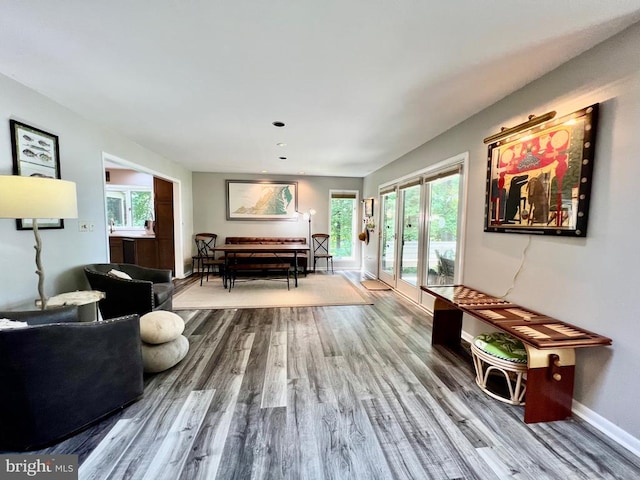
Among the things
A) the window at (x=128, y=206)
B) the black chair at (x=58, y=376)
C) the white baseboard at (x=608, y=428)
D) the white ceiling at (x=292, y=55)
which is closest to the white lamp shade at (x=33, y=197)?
the black chair at (x=58, y=376)

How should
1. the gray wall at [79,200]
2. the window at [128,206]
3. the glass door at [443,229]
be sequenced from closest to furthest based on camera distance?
the gray wall at [79,200] → the glass door at [443,229] → the window at [128,206]

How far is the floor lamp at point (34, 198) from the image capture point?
5.49ft

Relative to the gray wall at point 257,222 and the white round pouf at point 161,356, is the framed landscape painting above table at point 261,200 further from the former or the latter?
the white round pouf at point 161,356

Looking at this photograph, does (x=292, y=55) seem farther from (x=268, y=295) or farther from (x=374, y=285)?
(x=374, y=285)

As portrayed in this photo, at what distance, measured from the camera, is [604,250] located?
1594 mm

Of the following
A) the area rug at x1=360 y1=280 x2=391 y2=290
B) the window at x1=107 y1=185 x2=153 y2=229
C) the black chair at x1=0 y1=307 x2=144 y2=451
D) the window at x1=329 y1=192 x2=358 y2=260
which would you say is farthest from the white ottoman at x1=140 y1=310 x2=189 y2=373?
the window at x1=107 y1=185 x2=153 y2=229

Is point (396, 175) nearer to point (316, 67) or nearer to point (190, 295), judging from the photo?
point (316, 67)

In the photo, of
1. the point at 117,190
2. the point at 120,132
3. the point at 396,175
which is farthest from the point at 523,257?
the point at 117,190

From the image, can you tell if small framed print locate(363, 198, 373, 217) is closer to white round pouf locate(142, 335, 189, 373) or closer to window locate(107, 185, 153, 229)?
white round pouf locate(142, 335, 189, 373)

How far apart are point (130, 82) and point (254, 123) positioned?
1159mm

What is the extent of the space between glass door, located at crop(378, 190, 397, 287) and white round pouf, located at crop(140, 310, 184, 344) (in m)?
3.69

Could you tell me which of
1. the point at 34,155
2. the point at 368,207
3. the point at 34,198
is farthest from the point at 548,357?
the point at 368,207

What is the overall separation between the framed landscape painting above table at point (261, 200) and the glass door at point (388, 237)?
2168mm

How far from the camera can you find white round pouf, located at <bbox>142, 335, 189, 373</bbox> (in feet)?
6.90
